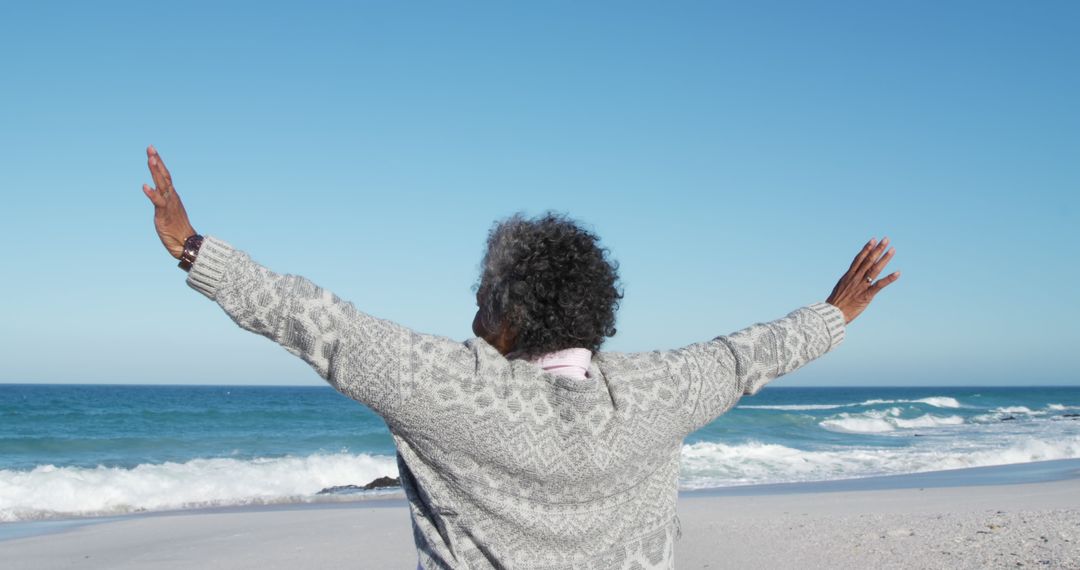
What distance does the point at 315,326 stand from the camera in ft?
5.12

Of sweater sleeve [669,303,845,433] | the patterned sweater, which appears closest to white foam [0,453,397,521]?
the patterned sweater

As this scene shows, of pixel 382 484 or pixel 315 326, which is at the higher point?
pixel 315 326

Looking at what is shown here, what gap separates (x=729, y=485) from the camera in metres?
13.9

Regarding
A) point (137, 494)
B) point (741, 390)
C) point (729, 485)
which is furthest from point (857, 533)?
point (137, 494)

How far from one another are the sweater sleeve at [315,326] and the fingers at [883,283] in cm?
105

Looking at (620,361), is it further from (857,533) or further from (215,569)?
(215,569)

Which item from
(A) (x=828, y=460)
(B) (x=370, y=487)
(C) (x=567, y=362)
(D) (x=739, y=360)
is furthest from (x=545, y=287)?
(A) (x=828, y=460)

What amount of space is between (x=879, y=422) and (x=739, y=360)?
36343mm

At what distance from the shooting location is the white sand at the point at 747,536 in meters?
6.02

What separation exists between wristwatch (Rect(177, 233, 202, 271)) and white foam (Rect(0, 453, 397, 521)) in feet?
38.5

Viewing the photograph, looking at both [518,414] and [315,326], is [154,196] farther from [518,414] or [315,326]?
[518,414]

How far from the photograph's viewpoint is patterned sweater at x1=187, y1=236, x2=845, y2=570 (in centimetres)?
158

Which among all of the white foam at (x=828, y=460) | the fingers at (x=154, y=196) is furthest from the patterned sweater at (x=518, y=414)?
the white foam at (x=828, y=460)

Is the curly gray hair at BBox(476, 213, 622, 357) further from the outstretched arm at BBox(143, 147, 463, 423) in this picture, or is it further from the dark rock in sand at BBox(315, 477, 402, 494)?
the dark rock in sand at BBox(315, 477, 402, 494)
